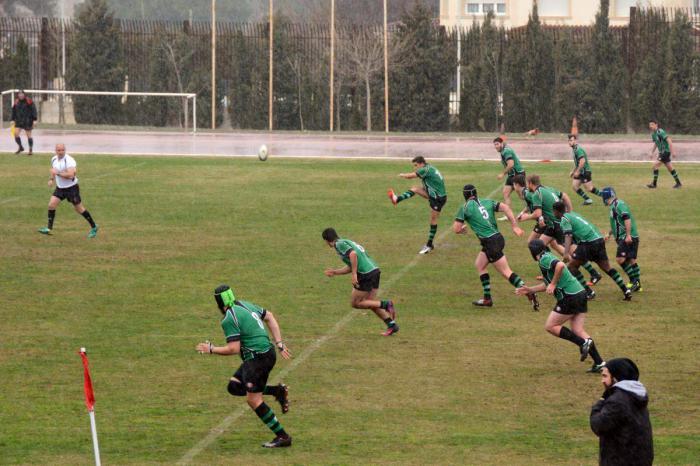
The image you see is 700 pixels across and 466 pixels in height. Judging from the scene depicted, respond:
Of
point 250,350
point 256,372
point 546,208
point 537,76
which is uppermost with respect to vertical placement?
point 537,76

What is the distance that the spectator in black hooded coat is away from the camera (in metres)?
10.5

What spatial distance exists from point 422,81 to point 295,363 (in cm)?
4382

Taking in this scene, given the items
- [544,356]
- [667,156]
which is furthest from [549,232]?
[667,156]

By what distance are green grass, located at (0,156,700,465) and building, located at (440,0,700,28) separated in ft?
190

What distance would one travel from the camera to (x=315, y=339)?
20.3 metres

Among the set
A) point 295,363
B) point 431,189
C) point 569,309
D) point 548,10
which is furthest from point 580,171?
point 548,10

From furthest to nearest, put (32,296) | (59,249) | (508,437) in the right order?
(59,249), (32,296), (508,437)

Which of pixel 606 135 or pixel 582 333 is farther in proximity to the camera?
pixel 606 135

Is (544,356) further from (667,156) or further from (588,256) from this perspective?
(667,156)

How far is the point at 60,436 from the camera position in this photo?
49.9ft

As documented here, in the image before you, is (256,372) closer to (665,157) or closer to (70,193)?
(70,193)

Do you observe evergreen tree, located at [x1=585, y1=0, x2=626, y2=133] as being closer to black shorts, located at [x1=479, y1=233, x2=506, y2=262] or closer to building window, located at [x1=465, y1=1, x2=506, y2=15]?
building window, located at [x1=465, y1=1, x2=506, y2=15]

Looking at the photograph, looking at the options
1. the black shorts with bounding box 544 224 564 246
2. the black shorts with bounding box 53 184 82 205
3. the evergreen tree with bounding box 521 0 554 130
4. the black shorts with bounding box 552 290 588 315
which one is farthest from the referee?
the evergreen tree with bounding box 521 0 554 130

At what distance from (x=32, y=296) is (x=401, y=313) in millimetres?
6579
